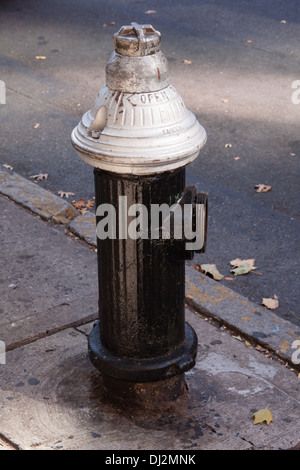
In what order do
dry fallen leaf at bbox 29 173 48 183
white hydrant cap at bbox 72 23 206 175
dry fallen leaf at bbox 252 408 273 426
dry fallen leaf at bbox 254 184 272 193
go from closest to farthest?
white hydrant cap at bbox 72 23 206 175
dry fallen leaf at bbox 252 408 273 426
dry fallen leaf at bbox 254 184 272 193
dry fallen leaf at bbox 29 173 48 183

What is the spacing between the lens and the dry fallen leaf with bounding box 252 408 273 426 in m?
3.28

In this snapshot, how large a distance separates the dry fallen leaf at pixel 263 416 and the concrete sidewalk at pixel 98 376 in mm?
26

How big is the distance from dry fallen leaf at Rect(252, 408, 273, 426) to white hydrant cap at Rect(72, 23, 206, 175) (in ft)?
4.14

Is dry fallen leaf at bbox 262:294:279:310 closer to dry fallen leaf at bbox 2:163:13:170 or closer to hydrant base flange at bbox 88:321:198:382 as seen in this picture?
hydrant base flange at bbox 88:321:198:382

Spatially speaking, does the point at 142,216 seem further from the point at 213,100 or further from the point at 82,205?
the point at 213,100

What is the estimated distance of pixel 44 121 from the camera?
6.95 metres

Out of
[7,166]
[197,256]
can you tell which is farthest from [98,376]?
[7,166]

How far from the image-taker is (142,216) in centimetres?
292

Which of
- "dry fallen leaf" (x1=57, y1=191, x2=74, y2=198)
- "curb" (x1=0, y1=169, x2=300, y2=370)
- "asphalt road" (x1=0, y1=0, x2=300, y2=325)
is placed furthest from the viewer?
"dry fallen leaf" (x1=57, y1=191, x2=74, y2=198)

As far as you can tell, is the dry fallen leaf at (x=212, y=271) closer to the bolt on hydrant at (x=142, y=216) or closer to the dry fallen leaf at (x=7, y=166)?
the bolt on hydrant at (x=142, y=216)

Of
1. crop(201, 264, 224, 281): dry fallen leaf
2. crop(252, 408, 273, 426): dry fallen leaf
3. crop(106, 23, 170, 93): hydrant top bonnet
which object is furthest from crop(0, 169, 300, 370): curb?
crop(106, 23, 170, 93): hydrant top bonnet

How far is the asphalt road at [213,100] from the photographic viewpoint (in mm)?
5156

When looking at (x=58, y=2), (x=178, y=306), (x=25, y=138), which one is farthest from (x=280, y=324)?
(x=58, y=2)

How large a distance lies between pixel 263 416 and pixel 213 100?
467cm
